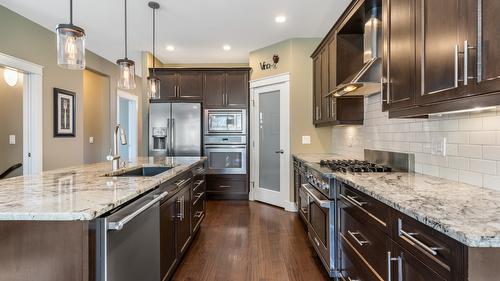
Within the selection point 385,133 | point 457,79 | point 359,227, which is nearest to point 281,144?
point 385,133

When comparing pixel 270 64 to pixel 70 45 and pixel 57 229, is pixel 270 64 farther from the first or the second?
pixel 57 229

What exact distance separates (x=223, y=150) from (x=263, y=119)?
96cm

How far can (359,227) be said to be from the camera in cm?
183

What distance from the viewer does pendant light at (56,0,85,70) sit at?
75.4 inches

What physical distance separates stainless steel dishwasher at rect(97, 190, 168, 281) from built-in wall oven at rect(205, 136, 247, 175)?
338 cm

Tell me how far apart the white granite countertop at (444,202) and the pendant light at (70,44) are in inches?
81.5

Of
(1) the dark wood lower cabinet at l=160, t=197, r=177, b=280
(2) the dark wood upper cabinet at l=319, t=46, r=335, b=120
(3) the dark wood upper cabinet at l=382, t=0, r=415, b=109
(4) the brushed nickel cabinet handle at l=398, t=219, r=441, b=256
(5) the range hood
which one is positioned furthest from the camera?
(2) the dark wood upper cabinet at l=319, t=46, r=335, b=120

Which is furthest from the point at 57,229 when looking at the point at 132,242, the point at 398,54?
the point at 398,54

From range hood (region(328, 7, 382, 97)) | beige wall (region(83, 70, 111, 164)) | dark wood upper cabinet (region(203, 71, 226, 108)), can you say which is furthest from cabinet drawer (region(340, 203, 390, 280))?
beige wall (region(83, 70, 111, 164))

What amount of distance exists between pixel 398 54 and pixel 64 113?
16.3 feet

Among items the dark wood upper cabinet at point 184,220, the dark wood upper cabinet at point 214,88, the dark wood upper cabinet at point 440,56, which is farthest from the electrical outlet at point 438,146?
the dark wood upper cabinet at point 214,88

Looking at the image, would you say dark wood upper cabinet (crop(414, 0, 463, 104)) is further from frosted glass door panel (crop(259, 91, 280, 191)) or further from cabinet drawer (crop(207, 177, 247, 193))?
cabinet drawer (crop(207, 177, 247, 193))

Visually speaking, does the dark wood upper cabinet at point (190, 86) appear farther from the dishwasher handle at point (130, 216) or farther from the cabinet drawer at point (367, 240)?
the cabinet drawer at point (367, 240)

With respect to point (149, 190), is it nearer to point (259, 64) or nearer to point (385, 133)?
point (385, 133)
